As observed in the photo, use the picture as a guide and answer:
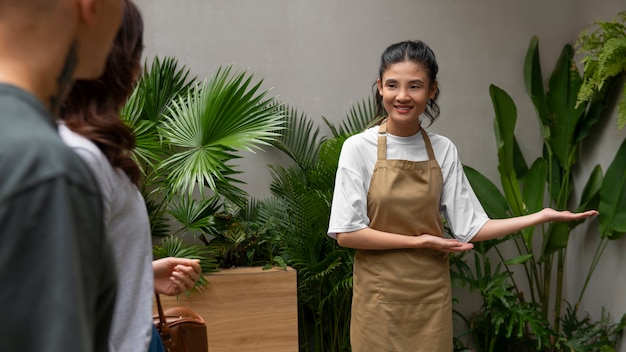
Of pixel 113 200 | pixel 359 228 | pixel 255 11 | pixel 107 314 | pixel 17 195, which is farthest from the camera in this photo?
pixel 255 11

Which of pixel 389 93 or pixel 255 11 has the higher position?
pixel 255 11

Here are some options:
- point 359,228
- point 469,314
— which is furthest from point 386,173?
point 469,314

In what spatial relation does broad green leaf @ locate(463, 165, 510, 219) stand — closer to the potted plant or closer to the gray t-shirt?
the potted plant

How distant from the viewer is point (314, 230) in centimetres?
489

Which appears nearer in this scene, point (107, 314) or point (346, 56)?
point (107, 314)

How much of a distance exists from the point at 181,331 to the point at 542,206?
3883 millimetres

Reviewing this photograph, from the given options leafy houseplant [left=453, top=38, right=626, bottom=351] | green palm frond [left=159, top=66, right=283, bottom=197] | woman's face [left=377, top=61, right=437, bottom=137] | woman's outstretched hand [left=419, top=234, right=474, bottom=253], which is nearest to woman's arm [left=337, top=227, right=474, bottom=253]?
woman's outstretched hand [left=419, top=234, right=474, bottom=253]

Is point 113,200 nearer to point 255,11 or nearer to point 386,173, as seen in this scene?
point 386,173

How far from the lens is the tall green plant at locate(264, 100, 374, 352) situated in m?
4.87

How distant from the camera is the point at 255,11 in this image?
538cm

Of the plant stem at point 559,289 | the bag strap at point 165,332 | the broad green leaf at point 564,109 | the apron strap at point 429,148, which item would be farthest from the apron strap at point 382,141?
the plant stem at point 559,289

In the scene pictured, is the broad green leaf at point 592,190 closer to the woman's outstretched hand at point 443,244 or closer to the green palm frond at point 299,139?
the green palm frond at point 299,139

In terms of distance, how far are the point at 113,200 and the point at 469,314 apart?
15.6 ft

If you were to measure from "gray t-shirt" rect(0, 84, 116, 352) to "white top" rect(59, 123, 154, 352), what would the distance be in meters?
0.82
